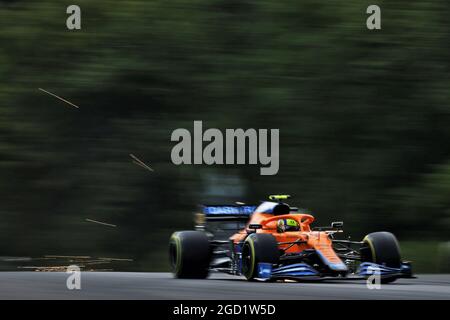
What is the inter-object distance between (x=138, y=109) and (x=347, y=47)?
4195mm

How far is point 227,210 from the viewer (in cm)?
1156

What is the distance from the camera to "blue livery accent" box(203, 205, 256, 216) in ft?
37.8

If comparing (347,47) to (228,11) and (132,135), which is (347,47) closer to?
(228,11)

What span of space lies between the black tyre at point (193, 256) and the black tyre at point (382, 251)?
5.55 ft

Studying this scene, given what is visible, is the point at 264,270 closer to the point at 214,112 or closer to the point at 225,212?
the point at 225,212

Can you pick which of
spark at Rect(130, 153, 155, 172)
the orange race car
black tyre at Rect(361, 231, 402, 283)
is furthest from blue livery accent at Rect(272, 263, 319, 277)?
spark at Rect(130, 153, 155, 172)

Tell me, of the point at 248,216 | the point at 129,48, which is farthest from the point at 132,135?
the point at 248,216

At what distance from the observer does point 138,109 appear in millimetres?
Result: 18844

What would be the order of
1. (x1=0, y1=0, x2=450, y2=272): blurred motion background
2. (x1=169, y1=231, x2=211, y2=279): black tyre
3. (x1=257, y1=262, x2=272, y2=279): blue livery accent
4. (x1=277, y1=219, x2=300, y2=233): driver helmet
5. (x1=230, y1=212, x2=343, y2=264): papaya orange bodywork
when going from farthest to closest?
(x1=0, y1=0, x2=450, y2=272): blurred motion background < (x1=169, y1=231, x2=211, y2=279): black tyre < (x1=277, y1=219, x2=300, y2=233): driver helmet < (x1=230, y1=212, x2=343, y2=264): papaya orange bodywork < (x1=257, y1=262, x2=272, y2=279): blue livery accent

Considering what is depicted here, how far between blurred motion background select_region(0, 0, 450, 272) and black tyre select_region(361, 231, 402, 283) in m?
6.67

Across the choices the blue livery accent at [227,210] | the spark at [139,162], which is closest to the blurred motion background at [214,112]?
the spark at [139,162]

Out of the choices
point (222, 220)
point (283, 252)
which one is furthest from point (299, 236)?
point (222, 220)

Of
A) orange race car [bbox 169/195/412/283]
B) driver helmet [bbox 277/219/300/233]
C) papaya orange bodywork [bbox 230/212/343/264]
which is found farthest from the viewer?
driver helmet [bbox 277/219/300/233]

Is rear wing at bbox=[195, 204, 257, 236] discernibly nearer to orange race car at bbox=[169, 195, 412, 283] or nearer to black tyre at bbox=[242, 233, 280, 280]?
orange race car at bbox=[169, 195, 412, 283]
